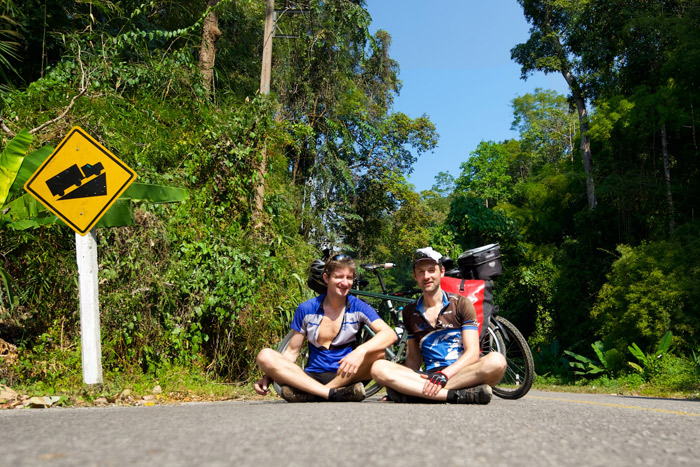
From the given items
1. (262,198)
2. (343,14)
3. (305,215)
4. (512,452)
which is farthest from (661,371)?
(512,452)

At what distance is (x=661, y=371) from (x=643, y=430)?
1516 centimetres

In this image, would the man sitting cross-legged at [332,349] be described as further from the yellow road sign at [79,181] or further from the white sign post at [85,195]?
the yellow road sign at [79,181]

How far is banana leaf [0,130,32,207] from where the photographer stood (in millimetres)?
7270

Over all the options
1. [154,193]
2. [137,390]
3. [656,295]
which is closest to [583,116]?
[656,295]

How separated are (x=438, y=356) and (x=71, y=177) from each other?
150 inches

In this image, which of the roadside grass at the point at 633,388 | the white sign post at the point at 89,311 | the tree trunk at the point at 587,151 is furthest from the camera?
the tree trunk at the point at 587,151

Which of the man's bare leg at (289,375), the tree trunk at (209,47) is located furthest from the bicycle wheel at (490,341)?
the tree trunk at (209,47)

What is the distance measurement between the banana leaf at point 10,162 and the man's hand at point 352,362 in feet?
14.7

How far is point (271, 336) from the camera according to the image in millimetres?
9609

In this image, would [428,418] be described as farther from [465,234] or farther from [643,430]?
[465,234]

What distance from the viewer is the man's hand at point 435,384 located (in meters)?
5.21

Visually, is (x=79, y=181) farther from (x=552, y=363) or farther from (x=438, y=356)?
(x=552, y=363)

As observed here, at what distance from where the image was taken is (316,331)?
586cm

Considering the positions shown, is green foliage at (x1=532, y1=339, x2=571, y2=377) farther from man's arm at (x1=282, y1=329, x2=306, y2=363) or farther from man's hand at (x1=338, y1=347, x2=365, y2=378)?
man's hand at (x1=338, y1=347, x2=365, y2=378)
